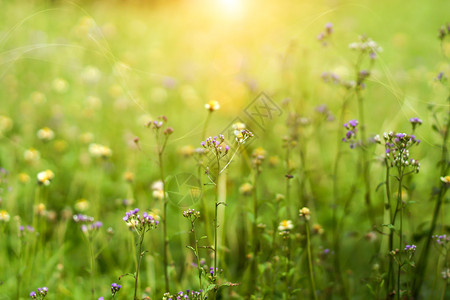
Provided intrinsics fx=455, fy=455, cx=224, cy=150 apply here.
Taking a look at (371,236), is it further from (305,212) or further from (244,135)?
(244,135)

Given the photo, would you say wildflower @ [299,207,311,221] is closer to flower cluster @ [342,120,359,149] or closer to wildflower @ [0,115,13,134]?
flower cluster @ [342,120,359,149]

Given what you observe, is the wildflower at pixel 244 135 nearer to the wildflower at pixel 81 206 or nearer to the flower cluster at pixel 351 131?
the flower cluster at pixel 351 131

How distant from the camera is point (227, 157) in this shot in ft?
7.04

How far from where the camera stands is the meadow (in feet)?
6.21

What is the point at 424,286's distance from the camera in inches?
85.0

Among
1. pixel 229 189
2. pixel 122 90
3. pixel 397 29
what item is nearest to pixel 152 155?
pixel 229 189

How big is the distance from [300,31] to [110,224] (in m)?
3.70

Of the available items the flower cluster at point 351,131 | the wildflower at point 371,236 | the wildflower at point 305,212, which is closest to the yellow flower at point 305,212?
the wildflower at point 305,212

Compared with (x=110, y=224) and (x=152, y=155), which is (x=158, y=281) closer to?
(x=110, y=224)

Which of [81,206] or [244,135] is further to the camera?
[81,206]

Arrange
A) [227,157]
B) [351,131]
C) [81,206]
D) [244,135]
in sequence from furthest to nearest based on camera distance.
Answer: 1. [81,206]
2. [227,157]
3. [351,131]
4. [244,135]

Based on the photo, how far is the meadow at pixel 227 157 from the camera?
74.5 inches

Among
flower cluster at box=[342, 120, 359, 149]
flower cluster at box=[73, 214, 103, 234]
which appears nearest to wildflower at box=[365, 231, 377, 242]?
flower cluster at box=[342, 120, 359, 149]

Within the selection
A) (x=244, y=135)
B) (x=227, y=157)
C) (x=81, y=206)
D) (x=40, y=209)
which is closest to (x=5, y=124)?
(x=81, y=206)
